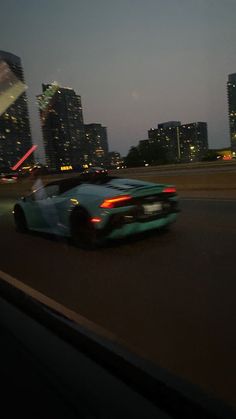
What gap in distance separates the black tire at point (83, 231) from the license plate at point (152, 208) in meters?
0.96

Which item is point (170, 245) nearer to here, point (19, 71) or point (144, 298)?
point (144, 298)

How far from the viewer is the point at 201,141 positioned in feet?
507

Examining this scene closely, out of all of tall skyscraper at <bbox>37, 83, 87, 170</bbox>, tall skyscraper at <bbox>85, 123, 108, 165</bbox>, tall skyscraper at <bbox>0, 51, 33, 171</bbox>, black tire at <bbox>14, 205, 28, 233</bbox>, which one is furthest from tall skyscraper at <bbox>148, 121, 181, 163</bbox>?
black tire at <bbox>14, 205, 28, 233</bbox>

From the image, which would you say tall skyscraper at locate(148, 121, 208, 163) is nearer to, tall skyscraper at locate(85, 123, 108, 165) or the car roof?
tall skyscraper at locate(85, 123, 108, 165)

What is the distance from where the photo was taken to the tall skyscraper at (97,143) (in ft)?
349

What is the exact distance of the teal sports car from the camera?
22.9ft

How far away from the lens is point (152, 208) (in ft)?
24.0

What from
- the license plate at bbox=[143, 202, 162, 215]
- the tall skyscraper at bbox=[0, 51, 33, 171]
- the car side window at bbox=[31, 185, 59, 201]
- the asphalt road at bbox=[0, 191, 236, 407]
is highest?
the tall skyscraper at bbox=[0, 51, 33, 171]

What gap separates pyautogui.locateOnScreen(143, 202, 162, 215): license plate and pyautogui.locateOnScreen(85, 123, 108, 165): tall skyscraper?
9519 centimetres

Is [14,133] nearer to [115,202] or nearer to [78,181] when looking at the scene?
[78,181]

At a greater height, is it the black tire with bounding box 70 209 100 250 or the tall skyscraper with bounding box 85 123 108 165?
the tall skyscraper with bounding box 85 123 108 165

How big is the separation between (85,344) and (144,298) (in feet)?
3.90

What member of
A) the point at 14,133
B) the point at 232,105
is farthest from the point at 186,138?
the point at 14,133

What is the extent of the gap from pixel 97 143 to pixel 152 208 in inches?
4244
